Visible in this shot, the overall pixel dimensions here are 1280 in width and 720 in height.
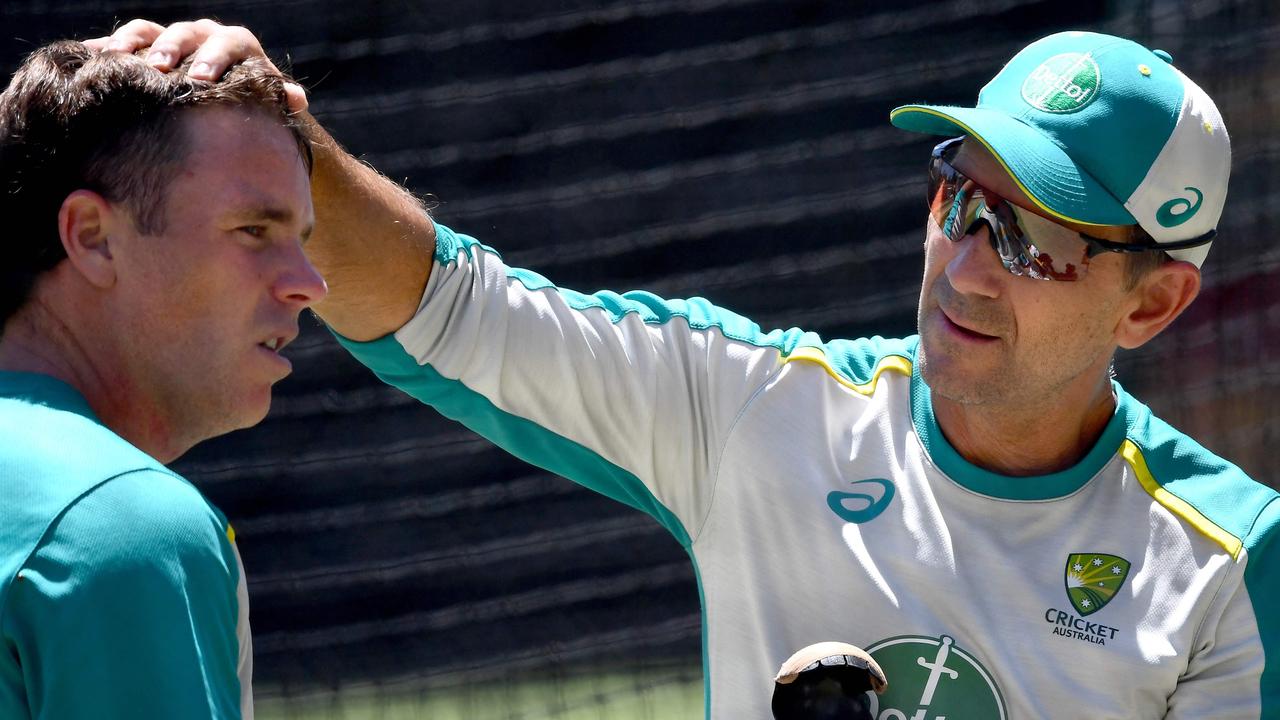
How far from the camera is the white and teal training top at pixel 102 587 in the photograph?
113 cm

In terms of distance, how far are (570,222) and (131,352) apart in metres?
1.97

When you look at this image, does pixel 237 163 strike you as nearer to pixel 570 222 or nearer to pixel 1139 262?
pixel 1139 262

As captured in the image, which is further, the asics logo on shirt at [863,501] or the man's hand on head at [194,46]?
the asics logo on shirt at [863,501]

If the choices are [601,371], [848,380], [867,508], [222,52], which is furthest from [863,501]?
[222,52]

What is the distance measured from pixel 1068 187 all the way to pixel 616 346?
75 centimetres

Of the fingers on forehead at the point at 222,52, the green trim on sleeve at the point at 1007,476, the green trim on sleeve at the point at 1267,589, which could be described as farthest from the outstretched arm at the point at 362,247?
the green trim on sleeve at the point at 1267,589

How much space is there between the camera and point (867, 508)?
2070 mm

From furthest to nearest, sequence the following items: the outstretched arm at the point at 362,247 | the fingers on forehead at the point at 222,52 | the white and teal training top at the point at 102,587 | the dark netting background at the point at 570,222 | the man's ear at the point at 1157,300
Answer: the dark netting background at the point at 570,222, the man's ear at the point at 1157,300, the outstretched arm at the point at 362,247, the fingers on forehead at the point at 222,52, the white and teal training top at the point at 102,587

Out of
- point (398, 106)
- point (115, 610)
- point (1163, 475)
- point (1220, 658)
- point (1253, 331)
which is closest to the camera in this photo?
point (115, 610)

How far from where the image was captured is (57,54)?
1.54 m

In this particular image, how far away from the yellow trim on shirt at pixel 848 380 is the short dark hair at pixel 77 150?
1058 mm

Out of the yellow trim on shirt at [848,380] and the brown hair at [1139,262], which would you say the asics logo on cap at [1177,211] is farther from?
the yellow trim on shirt at [848,380]

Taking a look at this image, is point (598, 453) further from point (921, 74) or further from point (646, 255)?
point (921, 74)

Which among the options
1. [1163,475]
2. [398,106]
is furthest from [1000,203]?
[398,106]
